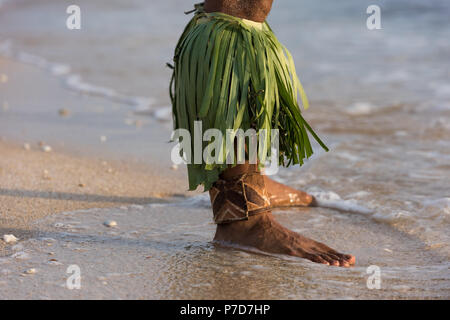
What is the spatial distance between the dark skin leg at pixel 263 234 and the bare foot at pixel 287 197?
1.89 feet

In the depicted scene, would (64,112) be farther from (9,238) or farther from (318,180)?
(9,238)

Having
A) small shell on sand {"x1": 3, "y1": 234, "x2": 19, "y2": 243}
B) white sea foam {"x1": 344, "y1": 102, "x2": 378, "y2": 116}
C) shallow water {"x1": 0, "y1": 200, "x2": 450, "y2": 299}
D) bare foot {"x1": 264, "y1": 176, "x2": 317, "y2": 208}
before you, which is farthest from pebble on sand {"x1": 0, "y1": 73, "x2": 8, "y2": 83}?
small shell on sand {"x1": 3, "y1": 234, "x2": 19, "y2": 243}

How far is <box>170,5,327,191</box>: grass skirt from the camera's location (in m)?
2.21

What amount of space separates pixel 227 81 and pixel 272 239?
618mm

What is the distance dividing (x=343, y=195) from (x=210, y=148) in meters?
1.15

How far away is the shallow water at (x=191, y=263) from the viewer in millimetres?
1951

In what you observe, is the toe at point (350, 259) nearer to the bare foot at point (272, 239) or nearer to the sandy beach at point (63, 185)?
the bare foot at point (272, 239)

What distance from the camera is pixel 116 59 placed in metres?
7.49

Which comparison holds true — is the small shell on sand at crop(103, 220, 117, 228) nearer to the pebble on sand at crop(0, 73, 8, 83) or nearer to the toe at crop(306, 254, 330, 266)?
the toe at crop(306, 254, 330, 266)

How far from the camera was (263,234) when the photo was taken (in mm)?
2369

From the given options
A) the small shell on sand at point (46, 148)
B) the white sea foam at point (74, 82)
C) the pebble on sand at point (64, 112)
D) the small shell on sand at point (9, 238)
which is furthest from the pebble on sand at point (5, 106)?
the small shell on sand at point (9, 238)

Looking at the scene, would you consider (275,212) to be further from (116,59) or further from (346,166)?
(116,59)

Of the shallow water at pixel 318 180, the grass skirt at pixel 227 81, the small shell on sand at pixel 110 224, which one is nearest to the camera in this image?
the shallow water at pixel 318 180

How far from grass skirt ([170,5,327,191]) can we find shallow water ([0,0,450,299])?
39 cm
